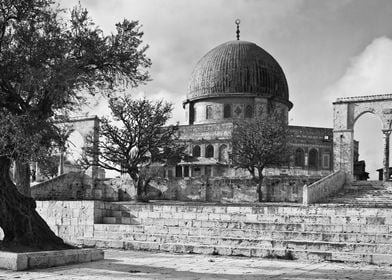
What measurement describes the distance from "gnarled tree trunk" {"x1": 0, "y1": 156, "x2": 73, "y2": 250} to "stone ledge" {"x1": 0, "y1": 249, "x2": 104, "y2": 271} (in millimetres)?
436

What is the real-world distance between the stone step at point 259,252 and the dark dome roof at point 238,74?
43.4m

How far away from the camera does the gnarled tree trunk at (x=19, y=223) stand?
12.8 metres

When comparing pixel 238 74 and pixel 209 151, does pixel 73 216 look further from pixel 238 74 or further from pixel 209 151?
pixel 238 74

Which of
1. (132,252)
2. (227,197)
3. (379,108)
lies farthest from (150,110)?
(132,252)

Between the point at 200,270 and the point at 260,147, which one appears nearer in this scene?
the point at 200,270

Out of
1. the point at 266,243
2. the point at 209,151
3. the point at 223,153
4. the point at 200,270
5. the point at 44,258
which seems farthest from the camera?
the point at 209,151

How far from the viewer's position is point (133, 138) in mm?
39000

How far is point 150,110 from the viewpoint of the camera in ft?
130

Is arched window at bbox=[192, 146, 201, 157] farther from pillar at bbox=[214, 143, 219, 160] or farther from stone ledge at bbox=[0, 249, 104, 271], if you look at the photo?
stone ledge at bbox=[0, 249, 104, 271]

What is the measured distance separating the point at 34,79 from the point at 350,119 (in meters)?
38.3

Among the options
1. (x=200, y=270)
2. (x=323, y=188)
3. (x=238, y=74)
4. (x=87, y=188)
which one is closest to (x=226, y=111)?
(x=238, y=74)

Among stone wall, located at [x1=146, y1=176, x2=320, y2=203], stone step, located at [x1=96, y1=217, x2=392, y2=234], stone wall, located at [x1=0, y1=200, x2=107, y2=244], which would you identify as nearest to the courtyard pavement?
stone step, located at [x1=96, y1=217, x2=392, y2=234]

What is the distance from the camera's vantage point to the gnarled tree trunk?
41.9 ft

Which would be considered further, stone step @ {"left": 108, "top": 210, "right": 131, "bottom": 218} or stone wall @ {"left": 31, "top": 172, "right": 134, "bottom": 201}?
stone wall @ {"left": 31, "top": 172, "right": 134, "bottom": 201}
